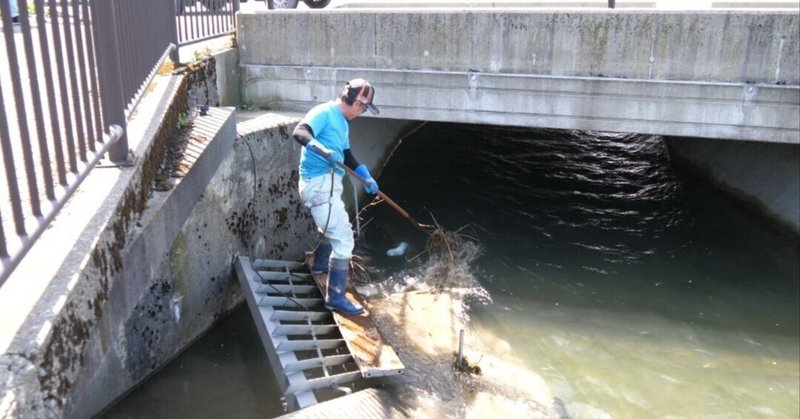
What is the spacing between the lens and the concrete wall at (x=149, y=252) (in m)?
2.45

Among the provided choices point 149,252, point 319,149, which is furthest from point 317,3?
point 149,252

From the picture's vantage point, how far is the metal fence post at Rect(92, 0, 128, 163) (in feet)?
11.6

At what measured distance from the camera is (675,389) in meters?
5.93

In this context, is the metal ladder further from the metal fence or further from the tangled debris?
the metal fence

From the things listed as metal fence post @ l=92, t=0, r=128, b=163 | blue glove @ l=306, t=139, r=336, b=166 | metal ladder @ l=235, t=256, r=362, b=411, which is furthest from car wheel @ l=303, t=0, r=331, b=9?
metal fence post @ l=92, t=0, r=128, b=163

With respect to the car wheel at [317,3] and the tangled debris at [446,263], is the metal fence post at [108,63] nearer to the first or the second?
the tangled debris at [446,263]

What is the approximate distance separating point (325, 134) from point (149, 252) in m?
1.90

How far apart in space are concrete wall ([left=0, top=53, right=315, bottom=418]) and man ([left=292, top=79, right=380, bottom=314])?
0.86 meters

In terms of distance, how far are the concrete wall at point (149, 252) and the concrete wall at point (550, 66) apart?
1.12 meters

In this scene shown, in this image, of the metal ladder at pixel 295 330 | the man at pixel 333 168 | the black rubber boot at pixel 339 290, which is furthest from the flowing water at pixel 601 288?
the man at pixel 333 168

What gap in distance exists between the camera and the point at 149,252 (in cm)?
384

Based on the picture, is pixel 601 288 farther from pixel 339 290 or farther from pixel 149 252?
pixel 149 252

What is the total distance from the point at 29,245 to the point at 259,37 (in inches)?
247

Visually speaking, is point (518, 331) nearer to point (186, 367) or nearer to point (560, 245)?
point (560, 245)
